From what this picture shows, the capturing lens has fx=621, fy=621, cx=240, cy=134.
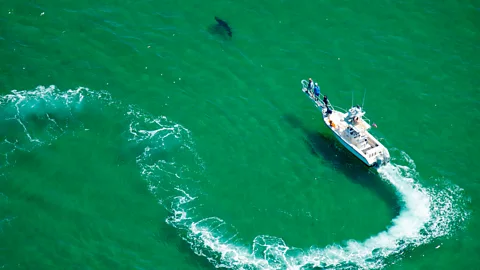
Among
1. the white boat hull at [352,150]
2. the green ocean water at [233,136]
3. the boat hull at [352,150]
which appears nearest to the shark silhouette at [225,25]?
the green ocean water at [233,136]

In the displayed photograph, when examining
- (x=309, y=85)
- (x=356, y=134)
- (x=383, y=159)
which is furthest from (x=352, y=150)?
(x=309, y=85)

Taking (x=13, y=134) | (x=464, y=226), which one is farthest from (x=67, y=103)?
(x=464, y=226)

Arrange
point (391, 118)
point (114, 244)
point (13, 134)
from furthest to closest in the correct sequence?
point (391, 118)
point (13, 134)
point (114, 244)

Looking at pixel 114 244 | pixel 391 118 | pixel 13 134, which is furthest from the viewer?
pixel 391 118

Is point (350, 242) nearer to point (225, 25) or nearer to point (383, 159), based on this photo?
point (383, 159)

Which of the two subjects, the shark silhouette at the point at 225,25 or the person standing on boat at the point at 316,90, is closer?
the person standing on boat at the point at 316,90

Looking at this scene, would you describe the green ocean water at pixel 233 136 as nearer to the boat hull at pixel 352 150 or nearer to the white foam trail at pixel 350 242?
the white foam trail at pixel 350 242

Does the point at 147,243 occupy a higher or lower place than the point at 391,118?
lower

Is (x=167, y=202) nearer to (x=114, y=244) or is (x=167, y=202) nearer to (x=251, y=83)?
(x=114, y=244)
